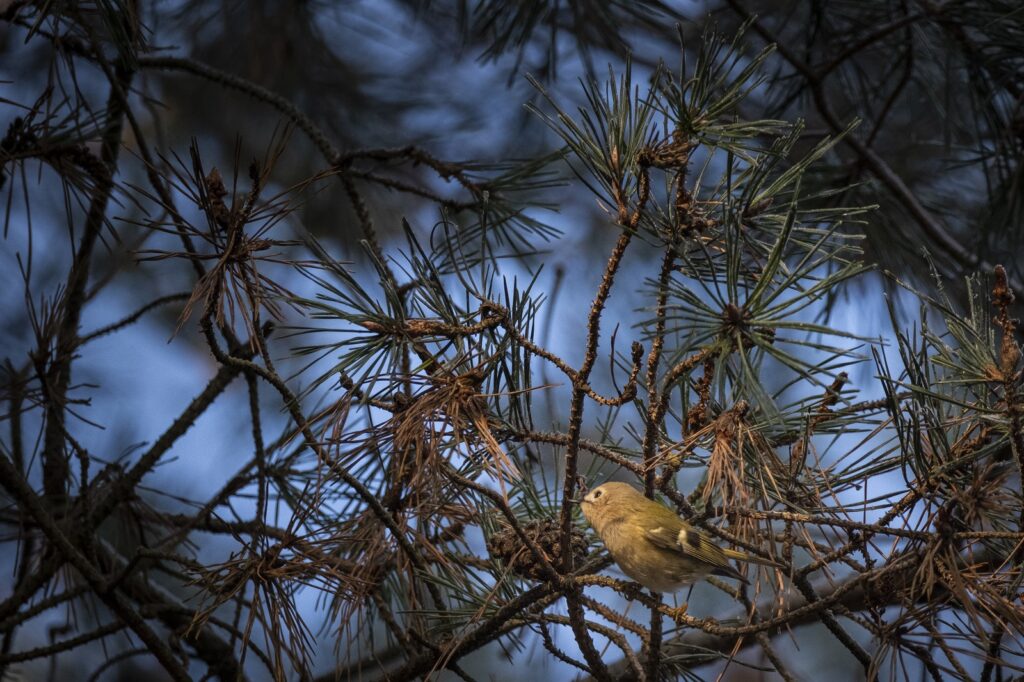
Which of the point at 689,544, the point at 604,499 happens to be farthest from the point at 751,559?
the point at 604,499

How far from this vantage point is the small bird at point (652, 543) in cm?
134

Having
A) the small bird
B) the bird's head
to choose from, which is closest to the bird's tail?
the small bird

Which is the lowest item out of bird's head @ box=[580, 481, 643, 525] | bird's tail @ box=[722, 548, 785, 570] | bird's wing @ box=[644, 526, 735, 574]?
bird's tail @ box=[722, 548, 785, 570]

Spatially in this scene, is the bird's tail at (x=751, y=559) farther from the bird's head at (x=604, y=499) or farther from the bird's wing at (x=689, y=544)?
the bird's head at (x=604, y=499)

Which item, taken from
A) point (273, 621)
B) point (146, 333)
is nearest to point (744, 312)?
point (273, 621)

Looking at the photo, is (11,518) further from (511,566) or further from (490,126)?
(490,126)

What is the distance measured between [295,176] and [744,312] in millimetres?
2760

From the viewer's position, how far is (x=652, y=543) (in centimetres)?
138

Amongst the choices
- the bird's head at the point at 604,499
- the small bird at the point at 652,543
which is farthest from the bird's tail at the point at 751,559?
the bird's head at the point at 604,499

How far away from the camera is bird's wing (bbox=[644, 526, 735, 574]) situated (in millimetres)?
1335

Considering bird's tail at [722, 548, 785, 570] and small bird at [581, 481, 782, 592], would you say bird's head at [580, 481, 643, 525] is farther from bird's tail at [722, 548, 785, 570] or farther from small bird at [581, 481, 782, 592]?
bird's tail at [722, 548, 785, 570]

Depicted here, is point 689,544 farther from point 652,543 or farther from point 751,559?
point 751,559

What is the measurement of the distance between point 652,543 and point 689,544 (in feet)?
0.19

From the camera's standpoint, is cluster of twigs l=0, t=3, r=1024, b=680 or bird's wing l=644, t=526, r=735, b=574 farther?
bird's wing l=644, t=526, r=735, b=574
